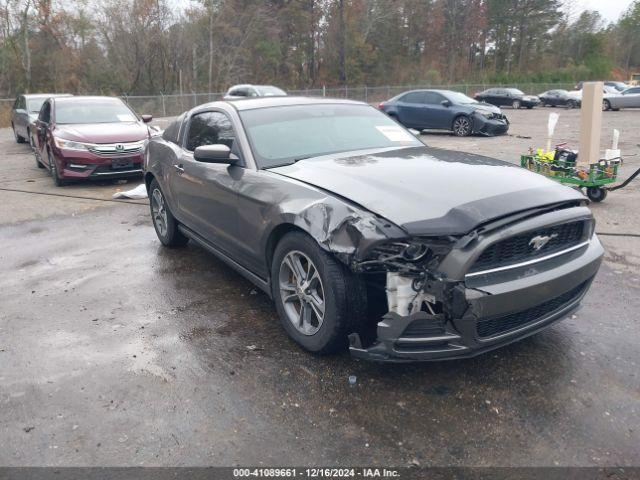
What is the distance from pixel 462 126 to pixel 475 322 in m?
15.2

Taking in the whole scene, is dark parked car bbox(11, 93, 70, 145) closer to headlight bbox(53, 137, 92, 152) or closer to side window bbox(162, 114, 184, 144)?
headlight bbox(53, 137, 92, 152)

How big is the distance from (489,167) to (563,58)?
7126cm

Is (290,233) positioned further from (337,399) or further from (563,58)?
(563,58)

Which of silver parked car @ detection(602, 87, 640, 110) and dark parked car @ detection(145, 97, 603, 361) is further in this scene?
silver parked car @ detection(602, 87, 640, 110)

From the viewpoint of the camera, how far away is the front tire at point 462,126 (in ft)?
55.1

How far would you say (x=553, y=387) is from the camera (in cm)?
313

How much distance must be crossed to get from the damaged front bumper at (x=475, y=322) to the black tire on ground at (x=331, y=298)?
154 mm

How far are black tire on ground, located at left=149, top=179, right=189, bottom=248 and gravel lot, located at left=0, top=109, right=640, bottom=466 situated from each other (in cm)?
88

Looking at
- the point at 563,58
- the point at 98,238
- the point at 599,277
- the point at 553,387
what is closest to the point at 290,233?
the point at 553,387

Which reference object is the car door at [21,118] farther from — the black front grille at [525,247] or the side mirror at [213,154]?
the black front grille at [525,247]

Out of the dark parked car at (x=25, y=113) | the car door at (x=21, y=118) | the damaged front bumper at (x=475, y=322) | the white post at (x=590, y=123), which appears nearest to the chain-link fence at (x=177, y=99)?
the dark parked car at (x=25, y=113)

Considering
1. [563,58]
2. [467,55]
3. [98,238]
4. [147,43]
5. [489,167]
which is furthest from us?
[563,58]

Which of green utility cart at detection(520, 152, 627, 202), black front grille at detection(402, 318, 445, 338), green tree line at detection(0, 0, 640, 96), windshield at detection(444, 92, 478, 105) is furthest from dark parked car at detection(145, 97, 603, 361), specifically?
green tree line at detection(0, 0, 640, 96)

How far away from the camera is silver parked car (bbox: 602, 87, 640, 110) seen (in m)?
29.1
